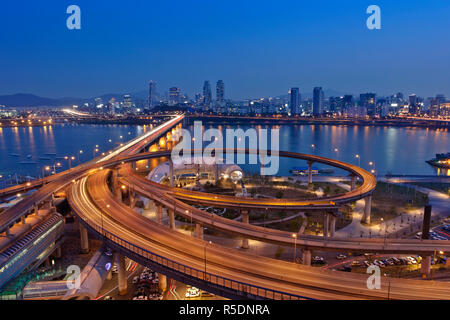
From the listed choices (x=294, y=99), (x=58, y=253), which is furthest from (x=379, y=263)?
(x=294, y=99)

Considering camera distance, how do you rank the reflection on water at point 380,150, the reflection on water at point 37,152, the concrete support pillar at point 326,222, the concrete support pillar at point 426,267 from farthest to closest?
the reflection on water at point 380,150 < the reflection on water at point 37,152 < the concrete support pillar at point 326,222 < the concrete support pillar at point 426,267

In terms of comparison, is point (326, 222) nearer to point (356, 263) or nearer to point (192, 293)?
point (356, 263)

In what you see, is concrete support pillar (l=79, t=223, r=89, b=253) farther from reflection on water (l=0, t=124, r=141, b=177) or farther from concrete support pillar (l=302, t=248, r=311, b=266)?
reflection on water (l=0, t=124, r=141, b=177)

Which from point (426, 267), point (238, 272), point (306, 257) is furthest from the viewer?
point (426, 267)

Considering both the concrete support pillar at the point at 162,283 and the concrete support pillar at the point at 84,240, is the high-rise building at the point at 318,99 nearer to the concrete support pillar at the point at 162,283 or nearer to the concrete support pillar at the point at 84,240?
the concrete support pillar at the point at 84,240

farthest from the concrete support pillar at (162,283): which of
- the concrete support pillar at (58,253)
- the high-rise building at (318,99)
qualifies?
the high-rise building at (318,99)

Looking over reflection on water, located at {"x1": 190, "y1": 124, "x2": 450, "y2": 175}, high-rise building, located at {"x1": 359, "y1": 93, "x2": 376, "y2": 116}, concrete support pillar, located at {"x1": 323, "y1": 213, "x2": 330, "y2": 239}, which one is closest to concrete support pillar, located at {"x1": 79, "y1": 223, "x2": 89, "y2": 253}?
concrete support pillar, located at {"x1": 323, "y1": 213, "x2": 330, "y2": 239}
